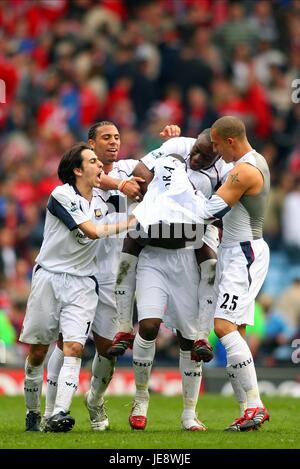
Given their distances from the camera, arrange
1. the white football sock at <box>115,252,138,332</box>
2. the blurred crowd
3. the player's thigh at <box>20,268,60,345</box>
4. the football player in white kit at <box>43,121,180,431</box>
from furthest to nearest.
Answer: the blurred crowd, the football player in white kit at <box>43,121,180,431</box>, the white football sock at <box>115,252,138,332</box>, the player's thigh at <box>20,268,60,345</box>

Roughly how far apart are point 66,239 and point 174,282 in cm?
108

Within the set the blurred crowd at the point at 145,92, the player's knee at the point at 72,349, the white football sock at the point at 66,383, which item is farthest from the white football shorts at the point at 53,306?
the blurred crowd at the point at 145,92

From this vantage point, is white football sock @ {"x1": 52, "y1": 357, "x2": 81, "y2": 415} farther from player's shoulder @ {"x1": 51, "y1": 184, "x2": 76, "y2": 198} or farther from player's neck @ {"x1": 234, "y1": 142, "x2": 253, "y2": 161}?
player's neck @ {"x1": 234, "y1": 142, "x2": 253, "y2": 161}

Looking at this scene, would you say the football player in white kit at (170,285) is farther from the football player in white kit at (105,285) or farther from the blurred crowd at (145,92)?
the blurred crowd at (145,92)

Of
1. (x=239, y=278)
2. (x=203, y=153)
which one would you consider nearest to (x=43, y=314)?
(x=239, y=278)

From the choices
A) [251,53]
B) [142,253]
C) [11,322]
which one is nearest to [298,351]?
[11,322]

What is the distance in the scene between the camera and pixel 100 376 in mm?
12617

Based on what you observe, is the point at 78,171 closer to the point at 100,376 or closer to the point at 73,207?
the point at 73,207

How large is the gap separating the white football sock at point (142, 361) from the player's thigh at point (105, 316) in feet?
1.48

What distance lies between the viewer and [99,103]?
2298 cm

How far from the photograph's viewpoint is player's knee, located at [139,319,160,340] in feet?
39.1

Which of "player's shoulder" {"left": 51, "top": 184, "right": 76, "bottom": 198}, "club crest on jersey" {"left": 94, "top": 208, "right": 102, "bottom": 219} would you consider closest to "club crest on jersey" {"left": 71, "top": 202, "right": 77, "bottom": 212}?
"player's shoulder" {"left": 51, "top": 184, "right": 76, "bottom": 198}

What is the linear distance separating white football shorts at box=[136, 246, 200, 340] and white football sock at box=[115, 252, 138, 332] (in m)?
0.08

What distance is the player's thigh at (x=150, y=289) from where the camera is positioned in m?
11.9
